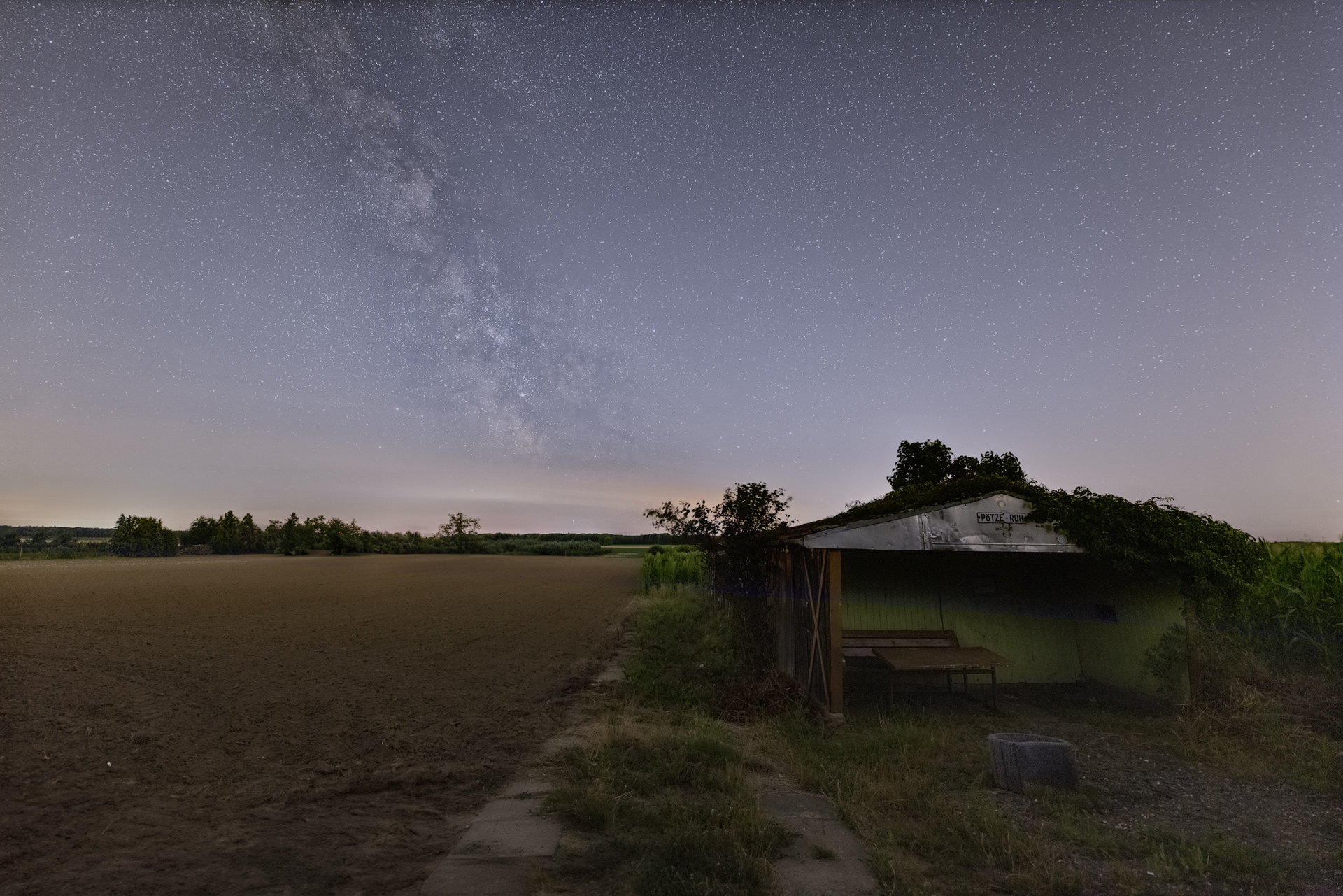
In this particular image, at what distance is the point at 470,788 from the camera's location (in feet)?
23.8

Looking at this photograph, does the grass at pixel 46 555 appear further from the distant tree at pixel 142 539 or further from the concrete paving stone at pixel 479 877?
the concrete paving stone at pixel 479 877

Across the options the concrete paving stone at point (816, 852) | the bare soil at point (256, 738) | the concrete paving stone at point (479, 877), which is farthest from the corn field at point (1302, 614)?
the bare soil at point (256, 738)

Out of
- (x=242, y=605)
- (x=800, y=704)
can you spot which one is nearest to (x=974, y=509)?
(x=800, y=704)

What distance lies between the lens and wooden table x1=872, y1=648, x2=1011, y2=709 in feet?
32.4

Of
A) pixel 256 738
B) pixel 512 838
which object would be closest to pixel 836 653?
pixel 512 838

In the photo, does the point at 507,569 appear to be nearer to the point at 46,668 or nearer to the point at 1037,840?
the point at 46,668

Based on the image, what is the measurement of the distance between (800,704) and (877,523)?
2.90 m

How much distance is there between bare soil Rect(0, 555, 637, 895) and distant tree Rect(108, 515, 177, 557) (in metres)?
70.8

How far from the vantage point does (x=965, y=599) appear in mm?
12656

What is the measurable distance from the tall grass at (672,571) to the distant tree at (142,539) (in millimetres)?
70009

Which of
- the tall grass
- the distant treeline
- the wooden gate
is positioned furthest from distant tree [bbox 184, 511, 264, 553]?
the wooden gate

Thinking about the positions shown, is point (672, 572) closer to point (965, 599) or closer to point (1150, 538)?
point (965, 599)

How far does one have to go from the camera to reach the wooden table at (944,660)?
989cm

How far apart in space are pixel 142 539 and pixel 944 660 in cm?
10859
